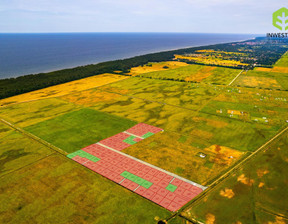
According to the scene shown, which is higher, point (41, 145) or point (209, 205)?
point (41, 145)

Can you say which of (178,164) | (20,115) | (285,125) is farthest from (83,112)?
(285,125)

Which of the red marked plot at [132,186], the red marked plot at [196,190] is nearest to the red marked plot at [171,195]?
the red marked plot at [196,190]

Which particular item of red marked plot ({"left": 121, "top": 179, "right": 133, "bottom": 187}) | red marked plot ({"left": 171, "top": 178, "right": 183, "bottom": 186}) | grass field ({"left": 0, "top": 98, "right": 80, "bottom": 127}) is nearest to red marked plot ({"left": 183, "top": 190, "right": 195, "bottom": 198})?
red marked plot ({"left": 171, "top": 178, "right": 183, "bottom": 186})

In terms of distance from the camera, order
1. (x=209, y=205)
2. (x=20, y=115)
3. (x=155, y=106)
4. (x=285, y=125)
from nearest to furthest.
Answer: (x=209, y=205) → (x=285, y=125) → (x=20, y=115) → (x=155, y=106)

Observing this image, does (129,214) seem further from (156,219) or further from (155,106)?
(155,106)

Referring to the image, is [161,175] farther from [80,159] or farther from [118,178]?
[80,159]

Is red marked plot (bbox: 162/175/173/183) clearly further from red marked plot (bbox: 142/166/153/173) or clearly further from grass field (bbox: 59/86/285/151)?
grass field (bbox: 59/86/285/151)
